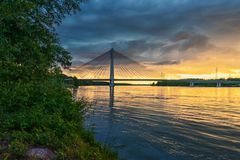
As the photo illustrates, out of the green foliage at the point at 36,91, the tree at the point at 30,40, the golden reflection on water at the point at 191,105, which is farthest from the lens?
the golden reflection on water at the point at 191,105

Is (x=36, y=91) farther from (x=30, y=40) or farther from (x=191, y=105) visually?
(x=191, y=105)

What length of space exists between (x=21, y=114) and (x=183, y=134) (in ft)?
34.8

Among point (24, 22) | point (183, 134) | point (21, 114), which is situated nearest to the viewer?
point (21, 114)

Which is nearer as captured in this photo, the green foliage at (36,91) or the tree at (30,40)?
the green foliage at (36,91)

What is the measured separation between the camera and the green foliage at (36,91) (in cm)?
687

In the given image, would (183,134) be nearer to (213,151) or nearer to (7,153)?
(213,151)

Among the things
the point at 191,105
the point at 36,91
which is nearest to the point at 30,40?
the point at 36,91

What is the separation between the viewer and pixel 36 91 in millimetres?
9773

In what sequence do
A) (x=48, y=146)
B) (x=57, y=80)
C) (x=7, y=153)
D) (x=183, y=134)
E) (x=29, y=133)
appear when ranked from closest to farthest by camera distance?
(x=7, y=153) < (x=48, y=146) < (x=29, y=133) < (x=57, y=80) < (x=183, y=134)

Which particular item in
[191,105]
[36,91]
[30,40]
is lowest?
[191,105]

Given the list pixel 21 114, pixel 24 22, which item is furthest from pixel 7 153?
pixel 24 22

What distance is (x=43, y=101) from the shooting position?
930 cm

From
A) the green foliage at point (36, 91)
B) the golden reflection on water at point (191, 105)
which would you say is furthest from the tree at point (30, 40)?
the golden reflection on water at point (191, 105)

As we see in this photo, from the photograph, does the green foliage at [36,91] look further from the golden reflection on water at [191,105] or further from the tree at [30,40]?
the golden reflection on water at [191,105]
